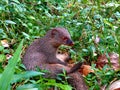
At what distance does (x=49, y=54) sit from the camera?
4.68 m

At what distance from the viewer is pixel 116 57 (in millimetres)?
4785

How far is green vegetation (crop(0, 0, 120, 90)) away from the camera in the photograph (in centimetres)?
436

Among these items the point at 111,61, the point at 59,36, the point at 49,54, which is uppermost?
the point at 59,36

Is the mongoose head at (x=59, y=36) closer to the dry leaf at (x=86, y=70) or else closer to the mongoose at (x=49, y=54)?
the mongoose at (x=49, y=54)

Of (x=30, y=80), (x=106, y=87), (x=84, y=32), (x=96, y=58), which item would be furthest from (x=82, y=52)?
(x=30, y=80)

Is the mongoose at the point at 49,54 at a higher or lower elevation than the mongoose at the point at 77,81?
higher

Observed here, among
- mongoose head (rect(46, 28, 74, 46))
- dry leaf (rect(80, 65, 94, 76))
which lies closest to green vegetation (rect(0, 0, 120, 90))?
dry leaf (rect(80, 65, 94, 76))

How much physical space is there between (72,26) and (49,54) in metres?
1.29

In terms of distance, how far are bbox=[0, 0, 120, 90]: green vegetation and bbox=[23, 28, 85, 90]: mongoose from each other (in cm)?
13

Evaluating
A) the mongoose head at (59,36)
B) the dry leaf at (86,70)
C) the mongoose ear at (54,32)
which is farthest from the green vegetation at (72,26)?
the mongoose ear at (54,32)

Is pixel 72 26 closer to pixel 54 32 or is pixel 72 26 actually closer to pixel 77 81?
pixel 54 32

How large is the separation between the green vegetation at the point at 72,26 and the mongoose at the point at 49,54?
0.13 meters

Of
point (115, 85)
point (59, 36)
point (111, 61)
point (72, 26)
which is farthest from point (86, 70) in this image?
point (72, 26)

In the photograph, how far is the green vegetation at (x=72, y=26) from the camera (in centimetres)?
436
